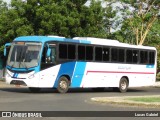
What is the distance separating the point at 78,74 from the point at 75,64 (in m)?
0.69

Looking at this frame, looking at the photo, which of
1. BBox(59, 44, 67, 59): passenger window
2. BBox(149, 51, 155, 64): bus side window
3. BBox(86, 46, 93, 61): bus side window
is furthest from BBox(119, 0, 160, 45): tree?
BBox(59, 44, 67, 59): passenger window

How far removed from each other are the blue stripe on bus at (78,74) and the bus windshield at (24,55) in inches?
115

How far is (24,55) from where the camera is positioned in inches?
1037

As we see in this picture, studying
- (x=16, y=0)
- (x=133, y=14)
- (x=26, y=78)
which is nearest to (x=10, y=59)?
(x=26, y=78)

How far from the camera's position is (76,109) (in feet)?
57.2

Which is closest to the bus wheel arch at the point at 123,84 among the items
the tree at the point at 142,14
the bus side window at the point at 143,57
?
the bus side window at the point at 143,57

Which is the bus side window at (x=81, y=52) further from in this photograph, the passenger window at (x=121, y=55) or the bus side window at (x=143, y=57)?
the bus side window at (x=143, y=57)

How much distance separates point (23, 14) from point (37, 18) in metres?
1.50

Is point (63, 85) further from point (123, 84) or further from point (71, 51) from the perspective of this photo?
point (123, 84)

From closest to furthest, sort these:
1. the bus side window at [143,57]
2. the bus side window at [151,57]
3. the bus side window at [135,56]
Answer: the bus side window at [135,56], the bus side window at [143,57], the bus side window at [151,57]

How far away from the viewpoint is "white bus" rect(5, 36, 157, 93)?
26195 mm

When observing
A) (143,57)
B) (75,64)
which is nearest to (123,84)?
(143,57)

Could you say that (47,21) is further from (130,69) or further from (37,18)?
(130,69)

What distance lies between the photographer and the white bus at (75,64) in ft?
85.9
